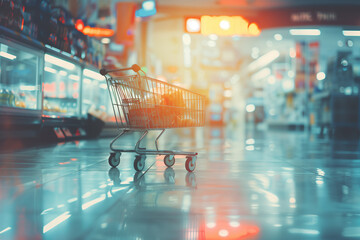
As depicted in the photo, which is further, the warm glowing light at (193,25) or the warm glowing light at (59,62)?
the warm glowing light at (193,25)

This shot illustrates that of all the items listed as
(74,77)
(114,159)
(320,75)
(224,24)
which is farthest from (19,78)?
(320,75)

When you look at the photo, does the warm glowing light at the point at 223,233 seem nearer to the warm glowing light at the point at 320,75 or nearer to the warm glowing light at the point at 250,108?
the warm glowing light at the point at 320,75

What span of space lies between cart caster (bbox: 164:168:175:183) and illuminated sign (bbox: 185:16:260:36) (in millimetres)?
9494

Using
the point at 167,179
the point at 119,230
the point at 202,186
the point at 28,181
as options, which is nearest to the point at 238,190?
the point at 202,186

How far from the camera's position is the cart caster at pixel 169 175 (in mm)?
2838

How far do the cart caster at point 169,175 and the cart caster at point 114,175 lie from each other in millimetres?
421

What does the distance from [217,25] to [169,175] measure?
996 cm

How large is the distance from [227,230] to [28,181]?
1.86 m

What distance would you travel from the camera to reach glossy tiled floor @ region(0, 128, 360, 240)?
152cm

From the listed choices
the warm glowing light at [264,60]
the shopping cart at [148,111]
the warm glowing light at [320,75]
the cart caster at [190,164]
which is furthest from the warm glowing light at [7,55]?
the warm glowing light at [264,60]

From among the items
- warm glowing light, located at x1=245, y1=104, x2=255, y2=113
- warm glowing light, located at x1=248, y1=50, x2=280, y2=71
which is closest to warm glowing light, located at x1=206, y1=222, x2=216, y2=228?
warm glowing light, located at x1=248, y1=50, x2=280, y2=71

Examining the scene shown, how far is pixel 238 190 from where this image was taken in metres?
2.45

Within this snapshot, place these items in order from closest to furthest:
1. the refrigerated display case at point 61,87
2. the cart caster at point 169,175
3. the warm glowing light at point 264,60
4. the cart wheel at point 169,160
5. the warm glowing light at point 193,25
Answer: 1. the cart caster at point 169,175
2. the cart wheel at point 169,160
3. the refrigerated display case at point 61,87
4. the warm glowing light at point 193,25
5. the warm glowing light at point 264,60

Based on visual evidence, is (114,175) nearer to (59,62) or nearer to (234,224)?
(234,224)
